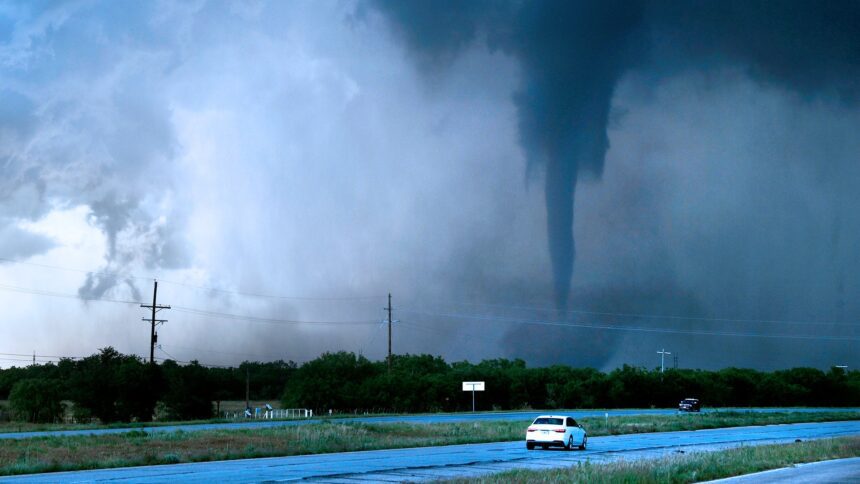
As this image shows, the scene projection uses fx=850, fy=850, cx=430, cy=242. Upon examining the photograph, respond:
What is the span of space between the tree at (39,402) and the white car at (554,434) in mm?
77210

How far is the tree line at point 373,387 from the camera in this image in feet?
323

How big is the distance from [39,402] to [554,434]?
A: 80880 mm

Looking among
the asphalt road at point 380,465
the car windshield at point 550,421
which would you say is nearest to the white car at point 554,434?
the car windshield at point 550,421

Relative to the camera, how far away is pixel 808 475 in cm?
2809

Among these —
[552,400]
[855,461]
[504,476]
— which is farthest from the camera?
[552,400]

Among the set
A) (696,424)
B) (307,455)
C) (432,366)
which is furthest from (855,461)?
(432,366)

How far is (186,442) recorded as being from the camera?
157 feet

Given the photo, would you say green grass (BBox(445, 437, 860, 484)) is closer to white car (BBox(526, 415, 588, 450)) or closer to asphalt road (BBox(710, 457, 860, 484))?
asphalt road (BBox(710, 457, 860, 484))

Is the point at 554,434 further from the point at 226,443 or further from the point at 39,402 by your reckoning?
the point at 39,402

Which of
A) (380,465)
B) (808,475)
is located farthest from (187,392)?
(808,475)

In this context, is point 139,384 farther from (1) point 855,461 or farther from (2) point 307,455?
(1) point 855,461

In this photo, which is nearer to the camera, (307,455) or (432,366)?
(307,455)

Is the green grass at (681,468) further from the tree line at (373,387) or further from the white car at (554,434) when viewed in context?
the tree line at (373,387)

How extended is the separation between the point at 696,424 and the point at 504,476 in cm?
5528
